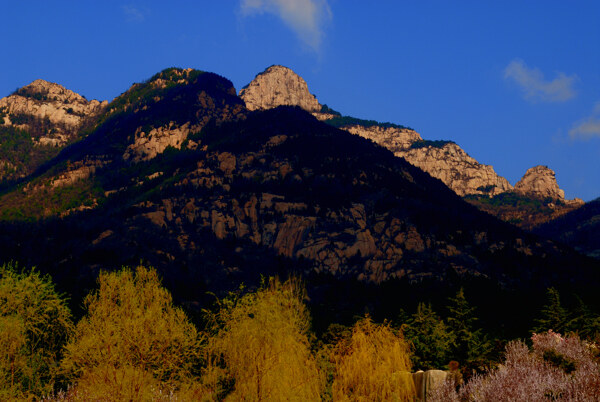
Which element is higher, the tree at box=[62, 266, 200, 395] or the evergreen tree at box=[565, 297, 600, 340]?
the evergreen tree at box=[565, 297, 600, 340]

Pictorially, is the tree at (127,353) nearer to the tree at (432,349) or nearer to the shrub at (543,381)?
the shrub at (543,381)

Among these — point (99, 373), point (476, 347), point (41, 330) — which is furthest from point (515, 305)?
point (99, 373)

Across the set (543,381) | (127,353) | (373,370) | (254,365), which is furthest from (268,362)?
(543,381)

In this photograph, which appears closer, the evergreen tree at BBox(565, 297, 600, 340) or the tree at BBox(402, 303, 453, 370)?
the tree at BBox(402, 303, 453, 370)

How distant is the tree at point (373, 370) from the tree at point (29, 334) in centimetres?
2182

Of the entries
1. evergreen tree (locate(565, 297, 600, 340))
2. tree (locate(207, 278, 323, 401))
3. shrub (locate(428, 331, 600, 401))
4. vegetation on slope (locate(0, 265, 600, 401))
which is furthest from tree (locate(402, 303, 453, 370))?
shrub (locate(428, 331, 600, 401))

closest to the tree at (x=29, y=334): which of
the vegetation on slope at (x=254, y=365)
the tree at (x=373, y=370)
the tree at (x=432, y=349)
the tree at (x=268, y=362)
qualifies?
the vegetation on slope at (x=254, y=365)

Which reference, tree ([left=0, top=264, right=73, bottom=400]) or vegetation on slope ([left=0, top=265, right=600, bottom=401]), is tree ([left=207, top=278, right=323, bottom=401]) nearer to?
vegetation on slope ([left=0, top=265, right=600, bottom=401])

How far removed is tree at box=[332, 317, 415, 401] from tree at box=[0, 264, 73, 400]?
2182 cm

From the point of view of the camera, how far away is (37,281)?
59.0 metres

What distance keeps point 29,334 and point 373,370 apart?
3943 centimetres

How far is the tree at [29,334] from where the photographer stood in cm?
4369

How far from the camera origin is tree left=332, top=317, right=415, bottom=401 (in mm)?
38397

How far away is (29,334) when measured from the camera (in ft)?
193
